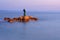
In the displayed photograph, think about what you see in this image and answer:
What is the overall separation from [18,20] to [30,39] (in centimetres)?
1581

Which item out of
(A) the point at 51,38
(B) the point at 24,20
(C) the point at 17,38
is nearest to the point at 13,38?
(C) the point at 17,38

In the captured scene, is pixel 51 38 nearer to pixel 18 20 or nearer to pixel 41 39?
pixel 41 39

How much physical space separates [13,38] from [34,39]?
6.10ft

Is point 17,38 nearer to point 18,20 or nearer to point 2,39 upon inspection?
point 2,39

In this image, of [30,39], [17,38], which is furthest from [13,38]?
[30,39]

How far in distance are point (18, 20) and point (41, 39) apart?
1625 cm

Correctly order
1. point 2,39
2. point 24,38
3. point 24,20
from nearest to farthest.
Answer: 1. point 2,39
2. point 24,38
3. point 24,20

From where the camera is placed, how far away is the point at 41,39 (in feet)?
46.7

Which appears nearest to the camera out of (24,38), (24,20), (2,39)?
(2,39)

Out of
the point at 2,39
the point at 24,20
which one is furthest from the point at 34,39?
the point at 24,20

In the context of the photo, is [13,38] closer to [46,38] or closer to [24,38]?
[24,38]

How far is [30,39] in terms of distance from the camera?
14523 mm

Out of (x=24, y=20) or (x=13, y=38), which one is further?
(x=24, y=20)

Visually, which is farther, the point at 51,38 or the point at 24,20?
the point at 24,20
